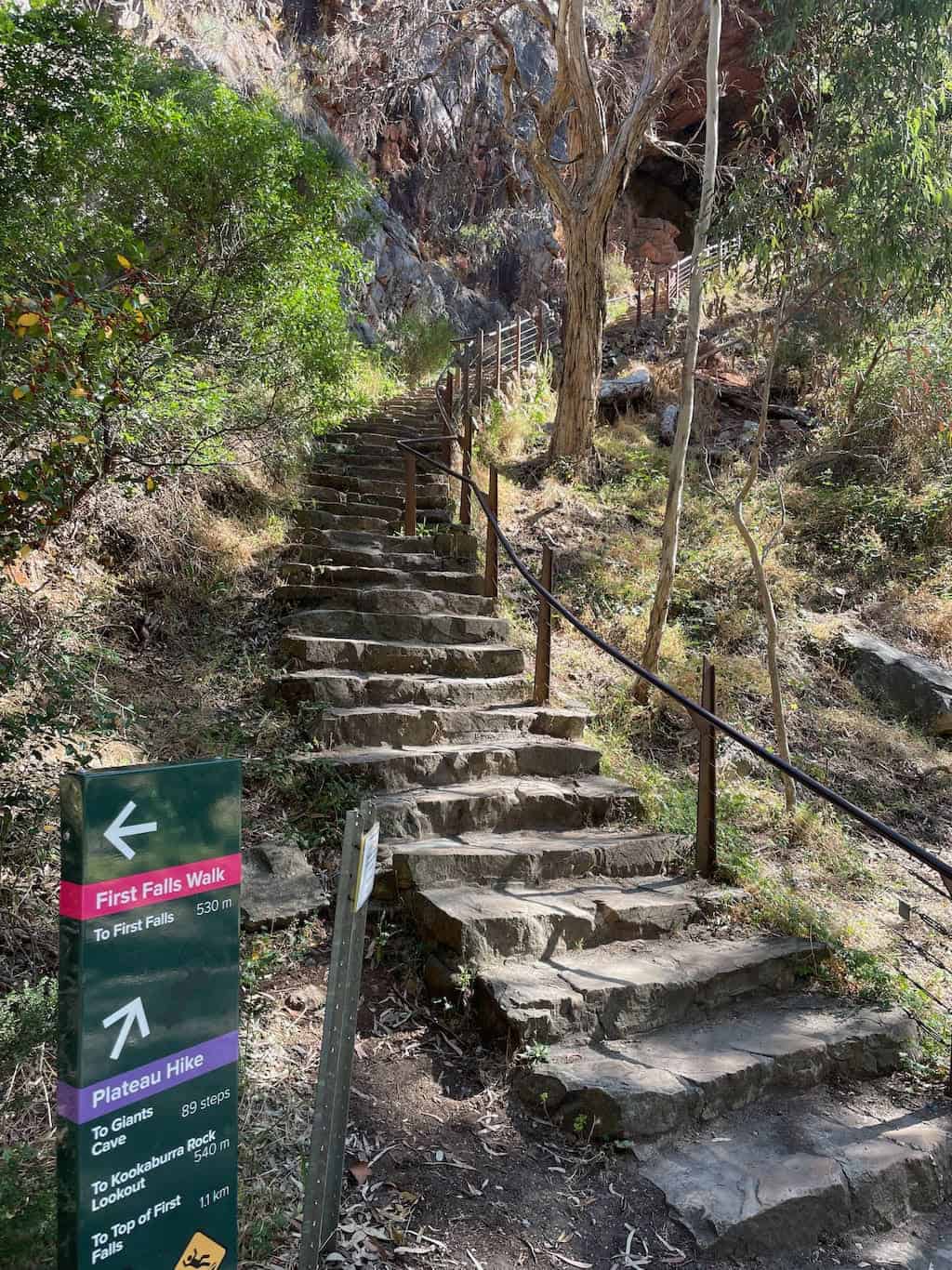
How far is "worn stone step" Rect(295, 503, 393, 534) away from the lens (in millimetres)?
7547

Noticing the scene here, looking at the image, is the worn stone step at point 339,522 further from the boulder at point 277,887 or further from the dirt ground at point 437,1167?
the dirt ground at point 437,1167

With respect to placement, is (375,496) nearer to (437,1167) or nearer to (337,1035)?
(437,1167)

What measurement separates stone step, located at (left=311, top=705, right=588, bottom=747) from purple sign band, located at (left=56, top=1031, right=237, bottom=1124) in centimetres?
325

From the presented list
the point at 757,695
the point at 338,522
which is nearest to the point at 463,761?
the point at 338,522

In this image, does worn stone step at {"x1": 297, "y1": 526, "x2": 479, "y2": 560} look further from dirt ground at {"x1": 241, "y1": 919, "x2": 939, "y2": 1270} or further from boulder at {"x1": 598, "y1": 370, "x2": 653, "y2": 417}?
boulder at {"x1": 598, "y1": 370, "x2": 653, "y2": 417}

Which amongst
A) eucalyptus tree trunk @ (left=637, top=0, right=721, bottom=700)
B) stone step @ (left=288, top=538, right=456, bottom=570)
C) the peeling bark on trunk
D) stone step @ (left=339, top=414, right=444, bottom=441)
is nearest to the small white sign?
stone step @ (left=288, top=538, right=456, bottom=570)

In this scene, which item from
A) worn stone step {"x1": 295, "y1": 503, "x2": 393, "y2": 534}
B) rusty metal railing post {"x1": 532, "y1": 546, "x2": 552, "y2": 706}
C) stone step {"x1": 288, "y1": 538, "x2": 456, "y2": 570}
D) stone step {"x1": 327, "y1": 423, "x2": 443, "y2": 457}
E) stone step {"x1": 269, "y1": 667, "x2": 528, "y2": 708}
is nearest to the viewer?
stone step {"x1": 269, "y1": 667, "x2": 528, "y2": 708}

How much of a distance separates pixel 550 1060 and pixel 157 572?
13.5ft

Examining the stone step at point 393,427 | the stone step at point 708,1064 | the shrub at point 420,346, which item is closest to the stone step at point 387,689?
the stone step at point 708,1064

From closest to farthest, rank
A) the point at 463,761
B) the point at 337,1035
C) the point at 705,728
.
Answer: the point at 337,1035, the point at 705,728, the point at 463,761

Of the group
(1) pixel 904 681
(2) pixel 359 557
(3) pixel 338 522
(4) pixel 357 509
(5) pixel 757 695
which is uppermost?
(4) pixel 357 509

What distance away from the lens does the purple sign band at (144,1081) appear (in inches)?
57.0

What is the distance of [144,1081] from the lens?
1.55 metres

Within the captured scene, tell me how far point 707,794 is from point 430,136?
19.5m
